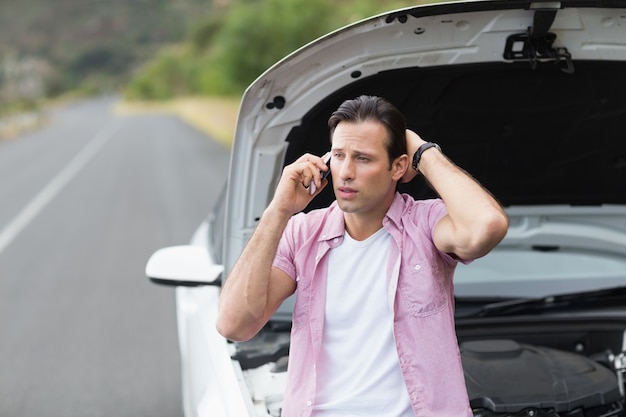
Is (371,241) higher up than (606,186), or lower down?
lower down

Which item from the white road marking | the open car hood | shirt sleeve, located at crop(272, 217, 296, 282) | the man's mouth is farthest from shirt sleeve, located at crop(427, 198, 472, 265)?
the white road marking

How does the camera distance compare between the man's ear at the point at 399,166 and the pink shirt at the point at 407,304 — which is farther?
the man's ear at the point at 399,166

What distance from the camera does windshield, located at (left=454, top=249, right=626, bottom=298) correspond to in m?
3.94

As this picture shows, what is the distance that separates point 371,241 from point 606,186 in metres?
1.76

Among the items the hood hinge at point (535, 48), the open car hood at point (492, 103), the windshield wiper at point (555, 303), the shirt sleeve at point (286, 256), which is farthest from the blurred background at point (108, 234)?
the hood hinge at point (535, 48)

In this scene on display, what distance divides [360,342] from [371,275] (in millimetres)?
173

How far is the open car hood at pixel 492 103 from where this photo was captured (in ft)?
8.50

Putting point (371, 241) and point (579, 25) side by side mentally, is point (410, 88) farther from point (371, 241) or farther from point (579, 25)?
point (371, 241)

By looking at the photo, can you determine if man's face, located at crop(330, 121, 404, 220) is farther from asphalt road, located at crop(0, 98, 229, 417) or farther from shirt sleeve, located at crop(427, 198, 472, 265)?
asphalt road, located at crop(0, 98, 229, 417)

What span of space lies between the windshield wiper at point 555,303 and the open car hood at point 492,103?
10.0 inches

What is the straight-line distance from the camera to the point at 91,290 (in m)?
7.87

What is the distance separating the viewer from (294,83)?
108 inches

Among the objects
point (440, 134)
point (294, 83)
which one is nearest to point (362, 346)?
point (294, 83)

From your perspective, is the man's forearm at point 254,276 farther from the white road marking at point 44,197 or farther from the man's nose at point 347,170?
the white road marking at point 44,197
